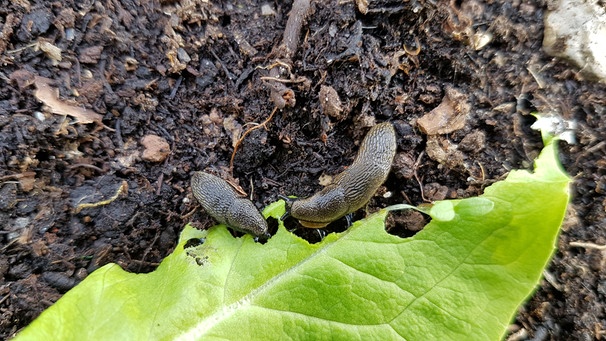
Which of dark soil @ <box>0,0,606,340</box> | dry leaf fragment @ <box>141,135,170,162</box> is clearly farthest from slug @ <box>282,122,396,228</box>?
dry leaf fragment @ <box>141,135,170,162</box>

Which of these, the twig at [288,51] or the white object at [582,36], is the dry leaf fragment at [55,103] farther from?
the white object at [582,36]

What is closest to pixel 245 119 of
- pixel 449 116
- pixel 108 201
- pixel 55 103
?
pixel 108 201

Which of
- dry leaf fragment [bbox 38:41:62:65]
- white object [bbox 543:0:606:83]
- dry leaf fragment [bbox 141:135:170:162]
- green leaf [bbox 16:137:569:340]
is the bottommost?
green leaf [bbox 16:137:569:340]

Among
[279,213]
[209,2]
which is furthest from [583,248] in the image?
[209,2]

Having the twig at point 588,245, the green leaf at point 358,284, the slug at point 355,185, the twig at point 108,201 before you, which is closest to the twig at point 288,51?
the slug at point 355,185

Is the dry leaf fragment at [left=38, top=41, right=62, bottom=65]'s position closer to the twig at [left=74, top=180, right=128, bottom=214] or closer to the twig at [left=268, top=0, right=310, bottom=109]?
the twig at [left=74, top=180, right=128, bottom=214]

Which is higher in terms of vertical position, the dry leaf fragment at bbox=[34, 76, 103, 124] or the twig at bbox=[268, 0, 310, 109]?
the twig at bbox=[268, 0, 310, 109]
